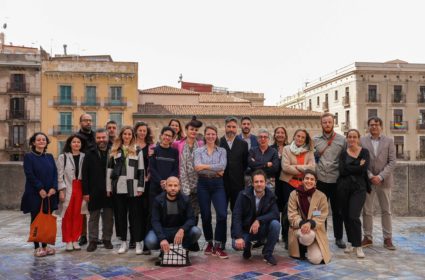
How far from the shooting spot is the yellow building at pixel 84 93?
139ft

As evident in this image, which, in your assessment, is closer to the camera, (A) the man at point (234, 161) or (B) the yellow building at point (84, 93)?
(A) the man at point (234, 161)

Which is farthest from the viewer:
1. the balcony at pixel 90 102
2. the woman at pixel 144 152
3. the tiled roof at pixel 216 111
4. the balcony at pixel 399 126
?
the balcony at pixel 399 126

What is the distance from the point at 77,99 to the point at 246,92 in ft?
96.4

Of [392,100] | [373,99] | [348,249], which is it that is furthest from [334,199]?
[392,100]

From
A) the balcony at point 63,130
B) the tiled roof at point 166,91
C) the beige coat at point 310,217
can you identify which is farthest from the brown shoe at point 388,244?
the tiled roof at point 166,91

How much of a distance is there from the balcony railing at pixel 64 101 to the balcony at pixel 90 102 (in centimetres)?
88

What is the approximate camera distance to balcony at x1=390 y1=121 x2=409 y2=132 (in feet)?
154

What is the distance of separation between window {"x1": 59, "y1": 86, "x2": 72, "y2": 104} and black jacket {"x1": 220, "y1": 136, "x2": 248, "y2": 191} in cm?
3892

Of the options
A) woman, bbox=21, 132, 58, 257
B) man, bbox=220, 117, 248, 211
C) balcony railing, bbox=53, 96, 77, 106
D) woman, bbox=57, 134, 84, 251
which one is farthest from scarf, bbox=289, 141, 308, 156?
balcony railing, bbox=53, 96, 77, 106

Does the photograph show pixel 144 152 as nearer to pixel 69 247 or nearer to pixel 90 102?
pixel 69 247

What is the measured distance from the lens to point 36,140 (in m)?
6.12

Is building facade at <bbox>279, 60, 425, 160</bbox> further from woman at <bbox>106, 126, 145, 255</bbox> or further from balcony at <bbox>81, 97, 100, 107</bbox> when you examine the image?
woman at <bbox>106, 126, 145, 255</bbox>

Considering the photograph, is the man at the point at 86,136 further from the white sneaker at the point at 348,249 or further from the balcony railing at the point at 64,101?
the balcony railing at the point at 64,101

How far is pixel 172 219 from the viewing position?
5.86 metres
